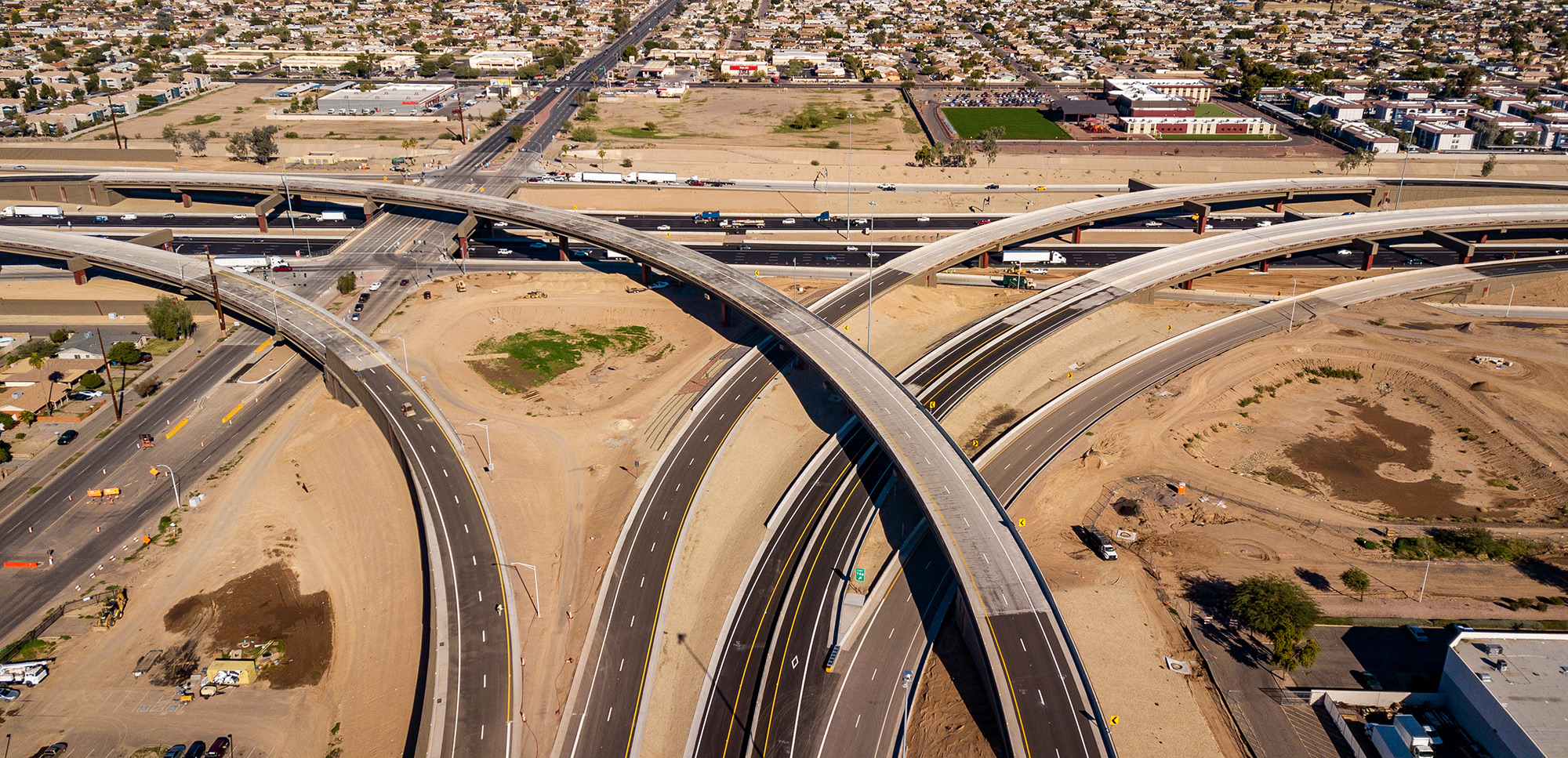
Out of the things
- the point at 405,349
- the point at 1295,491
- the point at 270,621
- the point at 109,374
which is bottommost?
the point at 270,621

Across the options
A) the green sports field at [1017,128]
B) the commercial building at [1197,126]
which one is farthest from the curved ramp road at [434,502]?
the commercial building at [1197,126]

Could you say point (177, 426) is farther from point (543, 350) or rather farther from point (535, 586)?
point (535, 586)

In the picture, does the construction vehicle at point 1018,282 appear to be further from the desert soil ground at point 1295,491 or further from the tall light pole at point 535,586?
the tall light pole at point 535,586

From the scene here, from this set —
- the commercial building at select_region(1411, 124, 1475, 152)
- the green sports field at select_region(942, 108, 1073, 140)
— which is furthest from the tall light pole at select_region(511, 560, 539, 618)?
the commercial building at select_region(1411, 124, 1475, 152)

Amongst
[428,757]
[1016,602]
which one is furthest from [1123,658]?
[428,757]

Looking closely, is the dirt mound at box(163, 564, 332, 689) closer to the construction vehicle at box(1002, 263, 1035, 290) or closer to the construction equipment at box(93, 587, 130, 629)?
the construction equipment at box(93, 587, 130, 629)

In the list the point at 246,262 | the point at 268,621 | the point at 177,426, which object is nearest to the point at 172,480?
the point at 177,426

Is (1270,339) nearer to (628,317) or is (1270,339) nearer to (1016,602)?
(1016,602)
